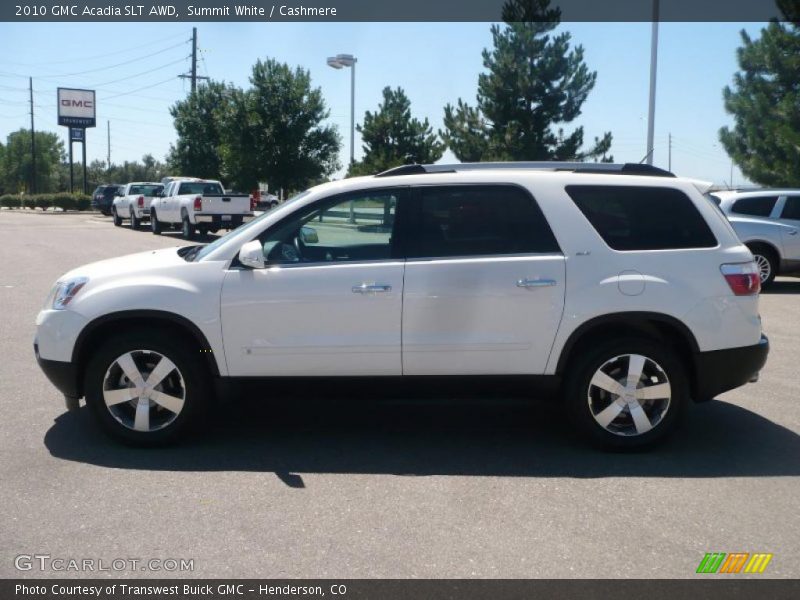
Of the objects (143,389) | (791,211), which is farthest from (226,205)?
(143,389)

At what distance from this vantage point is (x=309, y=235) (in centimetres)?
581

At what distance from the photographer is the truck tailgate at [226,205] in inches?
1034

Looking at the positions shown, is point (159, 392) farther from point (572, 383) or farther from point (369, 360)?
point (572, 383)

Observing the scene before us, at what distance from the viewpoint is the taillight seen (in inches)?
218

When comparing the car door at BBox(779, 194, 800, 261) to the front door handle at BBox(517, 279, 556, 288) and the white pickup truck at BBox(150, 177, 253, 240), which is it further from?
the white pickup truck at BBox(150, 177, 253, 240)

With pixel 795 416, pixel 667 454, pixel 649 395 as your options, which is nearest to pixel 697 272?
pixel 649 395

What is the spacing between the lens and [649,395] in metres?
5.52

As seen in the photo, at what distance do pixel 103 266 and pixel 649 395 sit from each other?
150 inches

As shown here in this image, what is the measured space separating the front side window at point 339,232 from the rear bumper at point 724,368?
86.4 inches

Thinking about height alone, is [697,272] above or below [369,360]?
above

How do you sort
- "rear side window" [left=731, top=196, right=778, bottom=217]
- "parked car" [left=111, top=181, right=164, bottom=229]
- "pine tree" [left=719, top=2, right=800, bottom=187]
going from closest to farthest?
"rear side window" [left=731, top=196, right=778, bottom=217], "pine tree" [left=719, top=2, right=800, bottom=187], "parked car" [left=111, top=181, right=164, bottom=229]

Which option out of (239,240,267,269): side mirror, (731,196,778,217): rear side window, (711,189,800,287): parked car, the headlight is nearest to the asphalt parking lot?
the headlight

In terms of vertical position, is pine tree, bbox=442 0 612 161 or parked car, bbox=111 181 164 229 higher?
pine tree, bbox=442 0 612 161

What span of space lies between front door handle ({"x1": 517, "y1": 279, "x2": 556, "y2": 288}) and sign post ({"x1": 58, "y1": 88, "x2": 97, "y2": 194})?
237 ft
